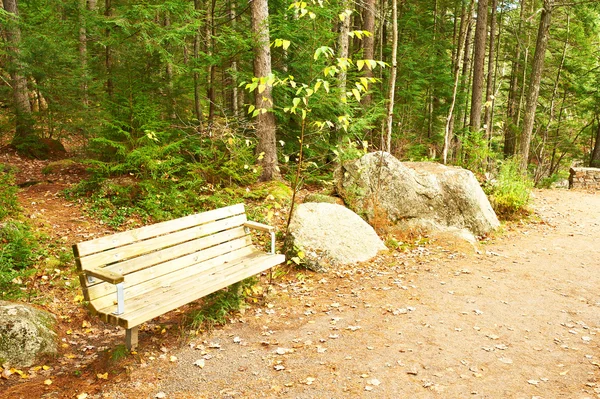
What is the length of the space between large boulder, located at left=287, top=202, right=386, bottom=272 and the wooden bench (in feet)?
3.62

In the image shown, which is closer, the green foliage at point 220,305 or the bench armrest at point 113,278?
the bench armrest at point 113,278

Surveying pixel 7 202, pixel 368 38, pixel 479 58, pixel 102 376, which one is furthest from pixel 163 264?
pixel 479 58

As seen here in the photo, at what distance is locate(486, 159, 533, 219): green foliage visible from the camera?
9172 millimetres

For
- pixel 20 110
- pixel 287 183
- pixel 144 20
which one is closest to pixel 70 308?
pixel 287 183

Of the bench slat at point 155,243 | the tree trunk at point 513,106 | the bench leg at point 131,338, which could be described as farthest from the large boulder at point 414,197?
the tree trunk at point 513,106

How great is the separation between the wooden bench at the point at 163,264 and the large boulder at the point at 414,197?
3323 mm

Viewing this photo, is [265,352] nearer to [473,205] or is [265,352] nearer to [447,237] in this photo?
[447,237]

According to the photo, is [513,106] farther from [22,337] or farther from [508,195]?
[22,337]

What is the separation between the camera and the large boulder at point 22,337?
3.90 m

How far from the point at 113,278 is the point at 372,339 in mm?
2664

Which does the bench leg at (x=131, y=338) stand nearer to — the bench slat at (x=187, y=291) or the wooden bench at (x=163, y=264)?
the wooden bench at (x=163, y=264)

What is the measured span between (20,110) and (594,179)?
1871cm

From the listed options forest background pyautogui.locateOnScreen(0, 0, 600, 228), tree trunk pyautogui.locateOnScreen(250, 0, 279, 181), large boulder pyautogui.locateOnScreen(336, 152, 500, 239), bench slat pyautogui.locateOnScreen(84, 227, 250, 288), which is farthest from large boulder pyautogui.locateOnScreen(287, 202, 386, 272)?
tree trunk pyautogui.locateOnScreen(250, 0, 279, 181)

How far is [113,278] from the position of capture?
3445 millimetres
